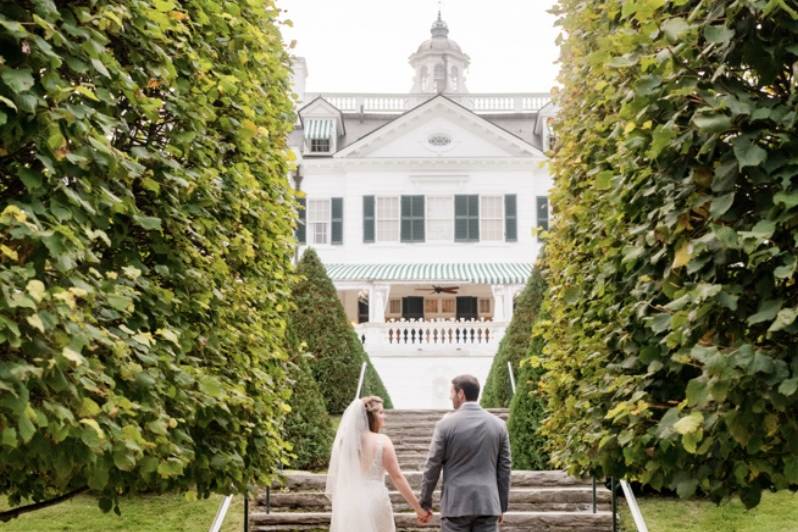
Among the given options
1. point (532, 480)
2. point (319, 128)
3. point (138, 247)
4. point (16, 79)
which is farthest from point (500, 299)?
point (16, 79)

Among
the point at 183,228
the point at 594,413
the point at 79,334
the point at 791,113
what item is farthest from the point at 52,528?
the point at 791,113

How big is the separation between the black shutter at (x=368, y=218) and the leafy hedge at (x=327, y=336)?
17322 mm

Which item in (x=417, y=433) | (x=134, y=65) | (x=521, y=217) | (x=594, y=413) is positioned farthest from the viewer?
(x=521, y=217)

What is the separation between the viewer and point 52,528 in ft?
35.5

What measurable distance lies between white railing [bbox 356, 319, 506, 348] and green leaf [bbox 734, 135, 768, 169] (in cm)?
2552

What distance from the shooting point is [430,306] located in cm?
3712

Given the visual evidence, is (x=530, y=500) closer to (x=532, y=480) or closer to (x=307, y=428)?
(x=532, y=480)

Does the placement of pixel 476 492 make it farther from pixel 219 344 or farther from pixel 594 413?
pixel 219 344

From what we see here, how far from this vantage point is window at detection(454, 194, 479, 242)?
35.3 meters

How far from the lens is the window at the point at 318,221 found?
118ft

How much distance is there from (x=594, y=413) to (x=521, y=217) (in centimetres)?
2857

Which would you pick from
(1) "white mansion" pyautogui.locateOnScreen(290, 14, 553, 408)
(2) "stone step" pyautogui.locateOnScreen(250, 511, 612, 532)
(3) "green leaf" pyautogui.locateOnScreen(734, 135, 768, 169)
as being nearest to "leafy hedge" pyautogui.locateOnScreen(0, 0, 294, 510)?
(2) "stone step" pyautogui.locateOnScreen(250, 511, 612, 532)

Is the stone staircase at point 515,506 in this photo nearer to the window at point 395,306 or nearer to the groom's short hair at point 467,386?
the groom's short hair at point 467,386

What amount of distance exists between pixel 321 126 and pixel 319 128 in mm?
146
